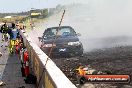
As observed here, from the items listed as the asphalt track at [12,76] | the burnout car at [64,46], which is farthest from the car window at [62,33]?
the asphalt track at [12,76]

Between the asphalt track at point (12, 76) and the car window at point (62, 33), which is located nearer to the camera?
the asphalt track at point (12, 76)

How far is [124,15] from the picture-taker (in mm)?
55844

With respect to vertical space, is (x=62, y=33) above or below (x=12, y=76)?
above

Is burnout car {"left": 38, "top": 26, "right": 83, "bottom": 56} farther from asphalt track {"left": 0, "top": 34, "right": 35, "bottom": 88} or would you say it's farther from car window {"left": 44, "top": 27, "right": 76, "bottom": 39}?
asphalt track {"left": 0, "top": 34, "right": 35, "bottom": 88}

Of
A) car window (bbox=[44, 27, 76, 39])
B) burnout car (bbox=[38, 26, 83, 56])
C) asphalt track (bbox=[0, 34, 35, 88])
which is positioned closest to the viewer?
asphalt track (bbox=[0, 34, 35, 88])

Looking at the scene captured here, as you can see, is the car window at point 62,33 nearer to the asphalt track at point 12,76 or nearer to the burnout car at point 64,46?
the burnout car at point 64,46

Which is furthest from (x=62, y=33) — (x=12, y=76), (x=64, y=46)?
(x=12, y=76)

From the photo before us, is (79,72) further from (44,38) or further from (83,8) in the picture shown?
(83,8)

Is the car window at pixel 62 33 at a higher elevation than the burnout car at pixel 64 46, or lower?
higher

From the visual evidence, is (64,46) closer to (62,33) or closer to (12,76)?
(62,33)

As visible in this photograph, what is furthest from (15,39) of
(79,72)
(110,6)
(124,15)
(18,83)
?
(110,6)

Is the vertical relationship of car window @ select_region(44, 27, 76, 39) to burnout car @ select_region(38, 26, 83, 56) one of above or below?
above

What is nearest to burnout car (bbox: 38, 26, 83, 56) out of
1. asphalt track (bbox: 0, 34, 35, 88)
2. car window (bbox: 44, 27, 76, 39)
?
car window (bbox: 44, 27, 76, 39)

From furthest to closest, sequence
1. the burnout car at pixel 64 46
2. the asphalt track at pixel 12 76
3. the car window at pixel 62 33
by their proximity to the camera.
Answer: the car window at pixel 62 33 < the burnout car at pixel 64 46 < the asphalt track at pixel 12 76
